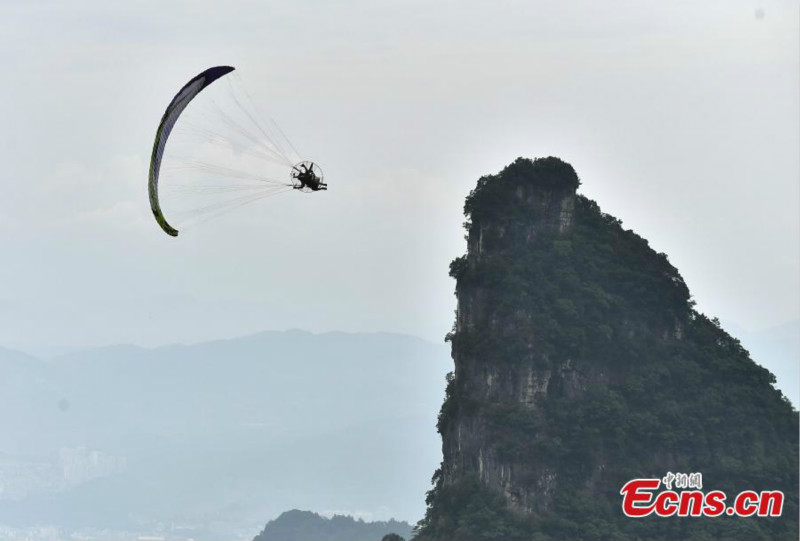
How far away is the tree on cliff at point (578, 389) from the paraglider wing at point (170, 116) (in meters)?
45.1

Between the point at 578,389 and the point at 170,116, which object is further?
the point at 578,389

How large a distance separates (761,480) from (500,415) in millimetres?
17465

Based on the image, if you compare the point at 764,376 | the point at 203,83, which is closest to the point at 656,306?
the point at 764,376

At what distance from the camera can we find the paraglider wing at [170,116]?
65562mm

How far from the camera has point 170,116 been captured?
66375 mm

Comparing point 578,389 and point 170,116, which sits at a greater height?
point 578,389

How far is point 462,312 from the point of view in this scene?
367 ft

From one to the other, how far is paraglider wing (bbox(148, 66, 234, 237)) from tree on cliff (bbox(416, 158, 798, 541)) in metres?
45.1

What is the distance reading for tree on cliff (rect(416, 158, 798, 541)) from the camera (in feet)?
356

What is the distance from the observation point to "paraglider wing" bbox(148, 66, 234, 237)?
65.6 metres

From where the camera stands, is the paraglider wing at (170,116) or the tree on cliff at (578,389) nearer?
the paraglider wing at (170,116)

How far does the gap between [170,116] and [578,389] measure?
49396 mm

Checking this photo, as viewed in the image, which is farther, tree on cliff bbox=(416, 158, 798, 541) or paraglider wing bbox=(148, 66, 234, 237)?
tree on cliff bbox=(416, 158, 798, 541)

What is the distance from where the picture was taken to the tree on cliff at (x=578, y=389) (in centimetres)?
10850
